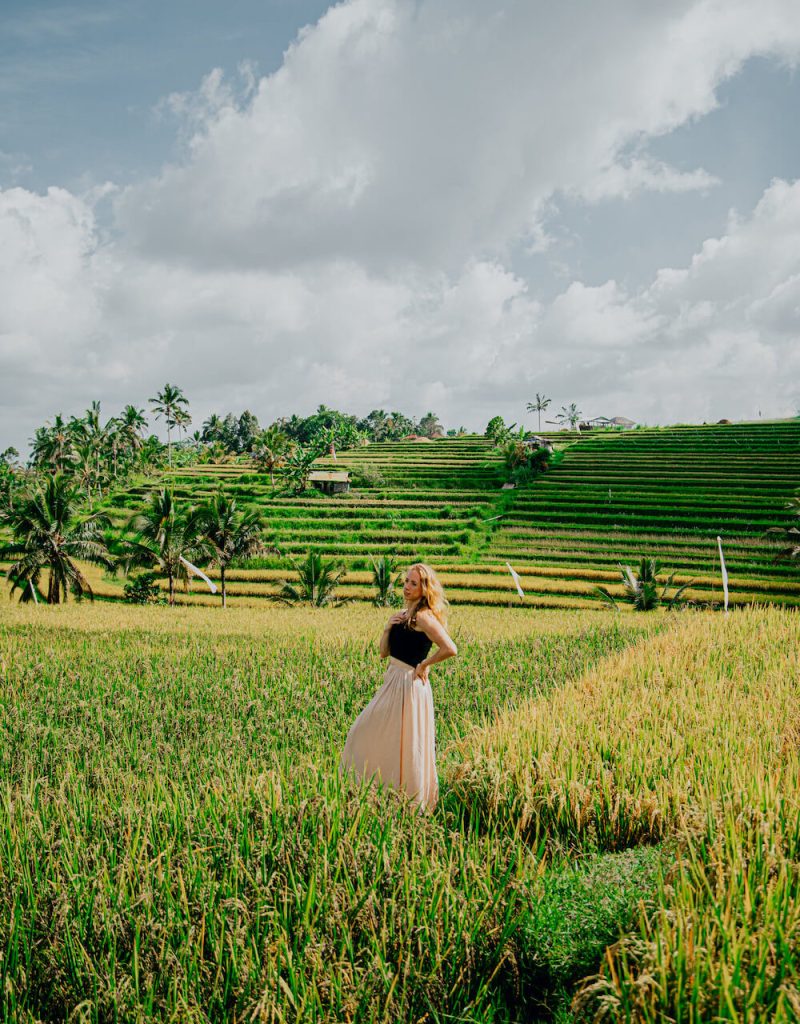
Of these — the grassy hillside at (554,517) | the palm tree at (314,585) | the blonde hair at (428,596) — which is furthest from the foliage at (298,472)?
the blonde hair at (428,596)

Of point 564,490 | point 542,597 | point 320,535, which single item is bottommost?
point 542,597

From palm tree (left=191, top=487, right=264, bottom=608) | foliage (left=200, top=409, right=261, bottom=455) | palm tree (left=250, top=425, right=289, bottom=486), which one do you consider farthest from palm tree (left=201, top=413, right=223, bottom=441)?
palm tree (left=191, top=487, right=264, bottom=608)

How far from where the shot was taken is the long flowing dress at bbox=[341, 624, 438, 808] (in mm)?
5059

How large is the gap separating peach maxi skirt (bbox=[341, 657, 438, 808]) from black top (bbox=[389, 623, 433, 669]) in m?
0.06

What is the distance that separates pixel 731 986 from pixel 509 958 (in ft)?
3.46

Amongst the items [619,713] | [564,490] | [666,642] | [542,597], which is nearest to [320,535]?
[542,597]

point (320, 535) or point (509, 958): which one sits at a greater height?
point (320, 535)

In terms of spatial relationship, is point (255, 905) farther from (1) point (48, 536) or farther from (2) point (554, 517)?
(2) point (554, 517)

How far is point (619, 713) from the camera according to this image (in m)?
6.14

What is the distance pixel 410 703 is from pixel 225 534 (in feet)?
90.2

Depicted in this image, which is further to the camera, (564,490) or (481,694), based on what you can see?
(564,490)

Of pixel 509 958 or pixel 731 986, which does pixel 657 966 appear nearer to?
pixel 731 986

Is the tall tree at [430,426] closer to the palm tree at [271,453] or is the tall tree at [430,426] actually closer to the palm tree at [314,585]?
the palm tree at [271,453]

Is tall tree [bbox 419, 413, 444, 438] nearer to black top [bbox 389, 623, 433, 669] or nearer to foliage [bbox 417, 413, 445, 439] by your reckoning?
foliage [bbox 417, 413, 445, 439]
